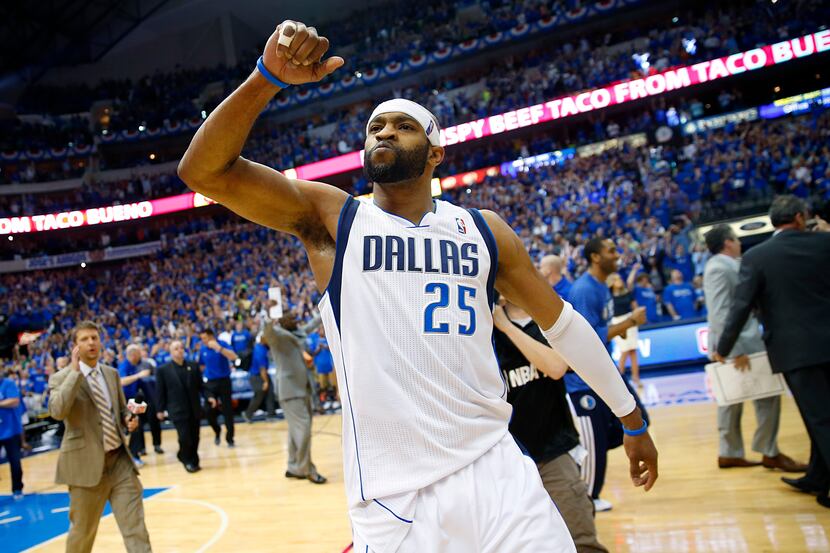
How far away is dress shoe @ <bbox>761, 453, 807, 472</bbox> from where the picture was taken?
213 inches

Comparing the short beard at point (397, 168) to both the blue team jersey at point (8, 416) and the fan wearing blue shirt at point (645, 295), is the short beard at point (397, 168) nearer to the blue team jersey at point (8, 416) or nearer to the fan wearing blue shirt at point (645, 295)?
the blue team jersey at point (8, 416)

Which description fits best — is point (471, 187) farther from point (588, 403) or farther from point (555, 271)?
point (588, 403)

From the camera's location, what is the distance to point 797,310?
434cm

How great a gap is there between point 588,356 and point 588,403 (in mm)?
1969

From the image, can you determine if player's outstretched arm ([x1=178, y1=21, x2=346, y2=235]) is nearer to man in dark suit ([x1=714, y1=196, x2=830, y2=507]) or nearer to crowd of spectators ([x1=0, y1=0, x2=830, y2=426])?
man in dark suit ([x1=714, y1=196, x2=830, y2=507])

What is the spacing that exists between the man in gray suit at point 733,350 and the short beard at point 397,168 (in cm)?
426

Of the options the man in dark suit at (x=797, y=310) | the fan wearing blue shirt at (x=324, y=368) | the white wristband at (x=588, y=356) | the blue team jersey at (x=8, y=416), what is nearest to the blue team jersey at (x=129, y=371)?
the blue team jersey at (x=8, y=416)

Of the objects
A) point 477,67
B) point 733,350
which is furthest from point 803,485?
point 477,67

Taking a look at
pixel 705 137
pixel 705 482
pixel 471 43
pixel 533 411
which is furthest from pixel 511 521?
pixel 471 43

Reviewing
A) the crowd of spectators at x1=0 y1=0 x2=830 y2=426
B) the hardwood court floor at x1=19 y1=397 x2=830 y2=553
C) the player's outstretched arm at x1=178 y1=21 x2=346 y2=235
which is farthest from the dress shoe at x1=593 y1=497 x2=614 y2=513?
the crowd of spectators at x1=0 y1=0 x2=830 y2=426

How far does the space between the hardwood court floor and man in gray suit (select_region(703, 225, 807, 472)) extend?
0.16 metres

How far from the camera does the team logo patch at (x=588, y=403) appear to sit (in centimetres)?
398

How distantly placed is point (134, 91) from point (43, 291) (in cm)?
1126

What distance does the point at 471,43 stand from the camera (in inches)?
1016
